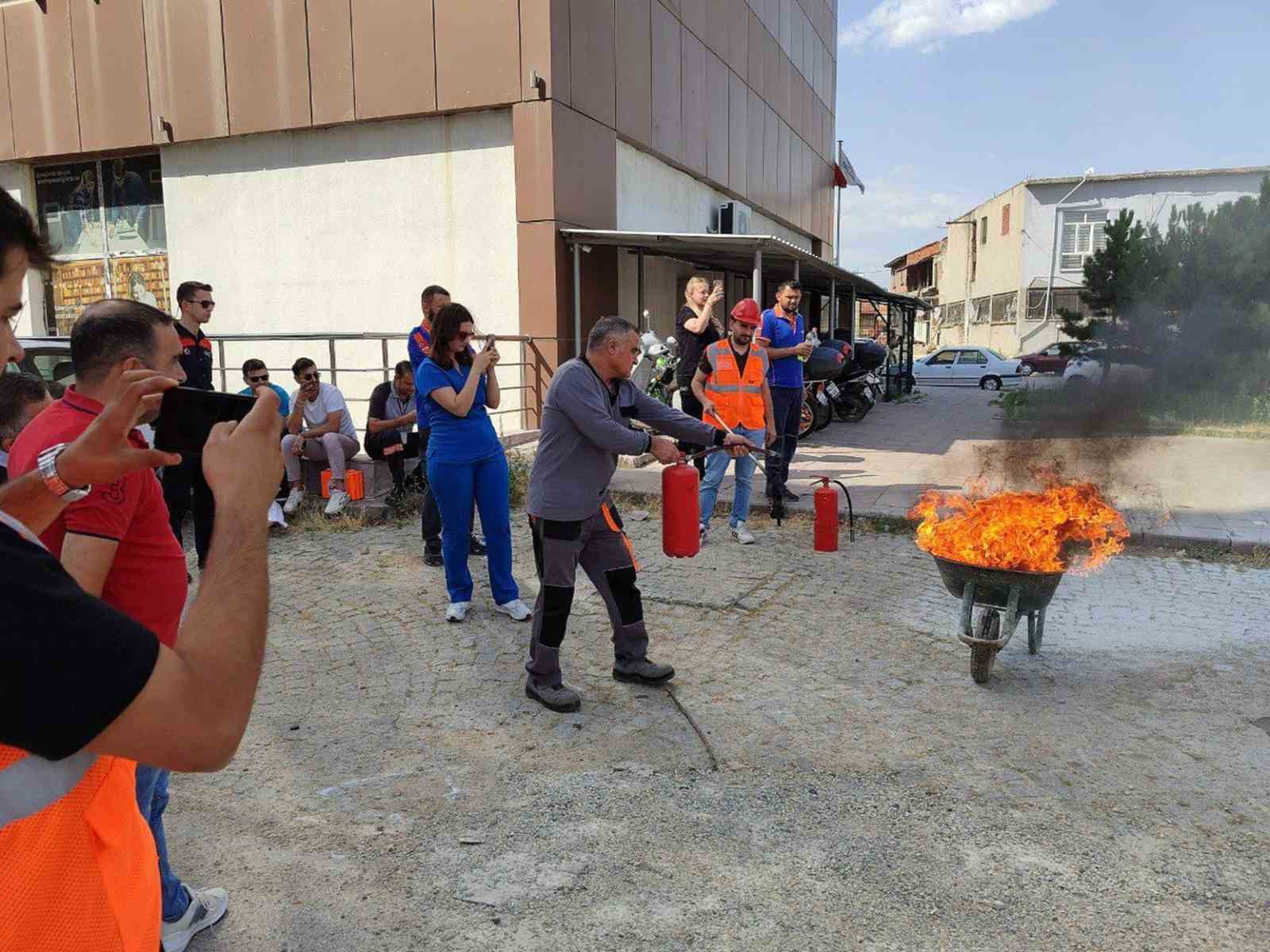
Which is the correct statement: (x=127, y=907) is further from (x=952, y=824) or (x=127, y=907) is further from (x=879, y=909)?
(x=952, y=824)

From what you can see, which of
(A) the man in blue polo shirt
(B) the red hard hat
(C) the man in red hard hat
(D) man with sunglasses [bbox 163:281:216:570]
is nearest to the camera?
(D) man with sunglasses [bbox 163:281:216:570]

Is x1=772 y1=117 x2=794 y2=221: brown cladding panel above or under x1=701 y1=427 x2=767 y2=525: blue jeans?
above

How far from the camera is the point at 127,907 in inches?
49.9

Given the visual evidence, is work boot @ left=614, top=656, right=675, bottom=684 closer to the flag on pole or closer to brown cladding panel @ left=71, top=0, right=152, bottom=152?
brown cladding panel @ left=71, top=0, right=152, bottom=152

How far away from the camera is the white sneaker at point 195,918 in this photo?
255 centimetres

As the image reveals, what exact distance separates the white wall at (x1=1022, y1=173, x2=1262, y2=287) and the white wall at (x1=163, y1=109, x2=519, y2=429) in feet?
102

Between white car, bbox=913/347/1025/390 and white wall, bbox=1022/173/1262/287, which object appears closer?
white car, bbox=913/347/1025/390

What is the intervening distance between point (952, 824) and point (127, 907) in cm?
274

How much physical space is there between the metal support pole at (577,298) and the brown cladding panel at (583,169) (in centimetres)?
48

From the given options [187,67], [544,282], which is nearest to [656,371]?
[544,282]

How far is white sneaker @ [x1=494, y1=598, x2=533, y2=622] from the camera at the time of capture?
5.33 metres

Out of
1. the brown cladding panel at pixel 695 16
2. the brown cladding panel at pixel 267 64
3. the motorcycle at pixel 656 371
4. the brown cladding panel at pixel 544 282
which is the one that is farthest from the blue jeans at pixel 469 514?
the brown cladding panel at pixel 695 16

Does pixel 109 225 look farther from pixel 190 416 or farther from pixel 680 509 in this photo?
pixel 190 416

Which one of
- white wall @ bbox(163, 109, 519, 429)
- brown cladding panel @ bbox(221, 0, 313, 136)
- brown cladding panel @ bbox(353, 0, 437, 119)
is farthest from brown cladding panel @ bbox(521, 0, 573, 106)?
brown cladding panel @ bbox(221, 0, 313, 136)
